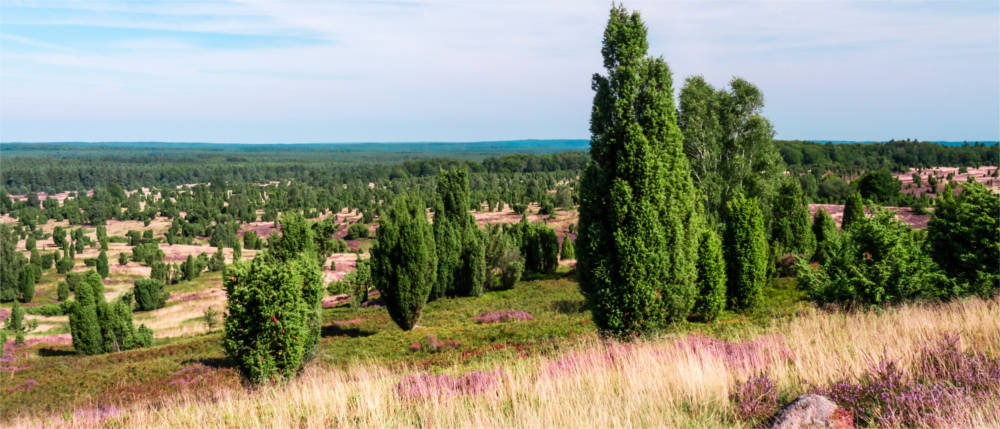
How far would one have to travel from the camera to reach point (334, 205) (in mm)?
149125

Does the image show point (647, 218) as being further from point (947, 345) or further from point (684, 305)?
point (947, 345)

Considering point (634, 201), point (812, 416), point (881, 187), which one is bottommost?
point (881, 187)

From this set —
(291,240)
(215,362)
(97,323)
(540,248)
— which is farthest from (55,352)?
(540,248)

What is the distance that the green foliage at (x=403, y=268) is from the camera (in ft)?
88.3

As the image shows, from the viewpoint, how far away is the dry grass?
5688 millimetres

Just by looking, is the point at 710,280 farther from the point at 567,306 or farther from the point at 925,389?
the point at 925,389

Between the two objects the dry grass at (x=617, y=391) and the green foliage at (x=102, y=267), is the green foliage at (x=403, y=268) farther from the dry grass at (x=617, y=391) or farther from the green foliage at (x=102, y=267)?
the green foliage at (x=102, y=267)

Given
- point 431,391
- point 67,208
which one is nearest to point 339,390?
point 431,391

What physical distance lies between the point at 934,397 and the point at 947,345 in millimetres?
1905

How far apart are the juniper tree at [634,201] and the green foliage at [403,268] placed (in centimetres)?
1576

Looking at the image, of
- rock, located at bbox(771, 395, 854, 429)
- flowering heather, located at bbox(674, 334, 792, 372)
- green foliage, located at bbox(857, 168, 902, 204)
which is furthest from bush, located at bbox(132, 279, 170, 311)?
green foliage, located at bbox(857, 168, 902, 204)

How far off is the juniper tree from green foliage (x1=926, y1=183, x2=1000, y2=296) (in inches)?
249

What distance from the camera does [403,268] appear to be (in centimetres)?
2695

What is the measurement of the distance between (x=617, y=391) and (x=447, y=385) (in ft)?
7.77
